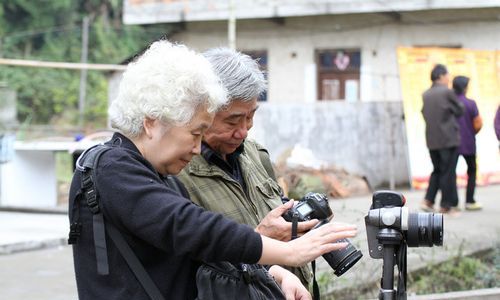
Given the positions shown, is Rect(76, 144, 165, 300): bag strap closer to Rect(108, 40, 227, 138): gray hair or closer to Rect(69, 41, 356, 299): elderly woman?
Rect(69, 41, 356, 299): elderly woman

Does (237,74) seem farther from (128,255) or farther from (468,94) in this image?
(468,94)

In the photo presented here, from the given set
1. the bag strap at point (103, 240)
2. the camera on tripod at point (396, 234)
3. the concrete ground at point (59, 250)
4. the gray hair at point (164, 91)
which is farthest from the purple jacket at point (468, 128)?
the bag strap at point (103, 240)

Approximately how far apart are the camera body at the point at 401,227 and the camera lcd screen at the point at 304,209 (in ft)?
0.59

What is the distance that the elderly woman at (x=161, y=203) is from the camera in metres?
2.18

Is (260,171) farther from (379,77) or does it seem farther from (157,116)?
(379,77)

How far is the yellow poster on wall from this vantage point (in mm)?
12945

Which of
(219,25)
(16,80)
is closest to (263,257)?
(219,25)

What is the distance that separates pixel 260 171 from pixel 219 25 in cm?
1811

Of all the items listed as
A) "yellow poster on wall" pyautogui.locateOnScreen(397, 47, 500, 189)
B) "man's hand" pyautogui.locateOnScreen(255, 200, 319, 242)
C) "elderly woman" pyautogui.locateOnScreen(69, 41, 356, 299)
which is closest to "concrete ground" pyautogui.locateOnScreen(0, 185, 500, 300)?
"yellow poster on wall" pyautogui.locateOnScreen(397, 47, 500, 189)

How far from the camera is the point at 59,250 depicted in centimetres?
844

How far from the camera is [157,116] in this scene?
225 centimetres

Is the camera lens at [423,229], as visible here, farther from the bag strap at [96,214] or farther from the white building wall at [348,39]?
the white building wall at [348,39]

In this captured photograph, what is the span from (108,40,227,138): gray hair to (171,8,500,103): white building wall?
1554 centimetres

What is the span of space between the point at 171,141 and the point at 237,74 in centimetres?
59
